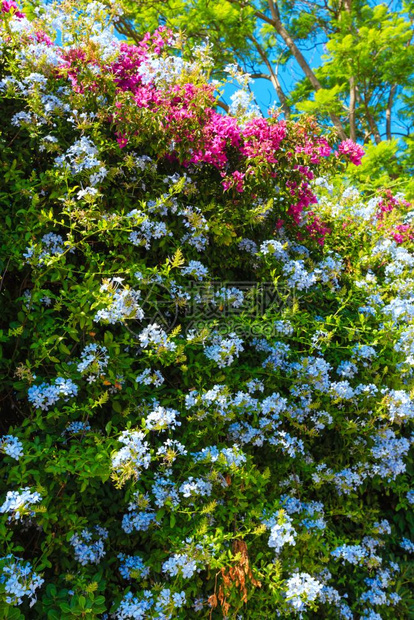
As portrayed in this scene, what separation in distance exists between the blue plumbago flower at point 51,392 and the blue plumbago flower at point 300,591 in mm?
1245

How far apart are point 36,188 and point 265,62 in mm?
10028

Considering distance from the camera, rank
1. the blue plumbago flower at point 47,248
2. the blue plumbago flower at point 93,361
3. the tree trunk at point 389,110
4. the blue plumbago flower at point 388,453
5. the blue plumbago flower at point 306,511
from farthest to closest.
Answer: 1. the tree trunk at point 389,110
2. the blue plumbago flower at point 388,453
3. the blue plumbago flower at point 306,511
4. the blue plumbago flower at point 47,248
5. the blue plumbago flower at point 93,361

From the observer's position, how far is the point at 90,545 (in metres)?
2.15

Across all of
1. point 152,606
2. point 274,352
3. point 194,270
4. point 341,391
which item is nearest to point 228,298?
point 194,270

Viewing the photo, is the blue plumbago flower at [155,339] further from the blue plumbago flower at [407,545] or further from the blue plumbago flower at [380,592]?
the blue plumbago flower at [407,545]

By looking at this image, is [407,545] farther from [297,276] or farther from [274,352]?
[297,276]

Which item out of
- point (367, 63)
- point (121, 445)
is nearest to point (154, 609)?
point (121, 445)

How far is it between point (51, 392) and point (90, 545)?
66cm

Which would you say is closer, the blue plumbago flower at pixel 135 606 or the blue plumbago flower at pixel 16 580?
the blue plumbago flower at pixel 16 580

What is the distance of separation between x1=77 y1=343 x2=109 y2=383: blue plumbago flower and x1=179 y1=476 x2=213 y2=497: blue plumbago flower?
60cm

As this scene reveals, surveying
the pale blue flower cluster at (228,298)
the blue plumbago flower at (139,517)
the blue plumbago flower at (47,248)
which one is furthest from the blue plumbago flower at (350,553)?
the blue plumbago flower at (47,248)

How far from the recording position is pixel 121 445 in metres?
2.13

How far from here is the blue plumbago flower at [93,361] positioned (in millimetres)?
2193

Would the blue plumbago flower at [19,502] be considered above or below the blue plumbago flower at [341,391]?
below
